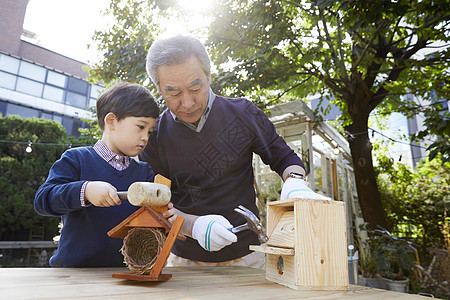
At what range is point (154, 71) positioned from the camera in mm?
1340

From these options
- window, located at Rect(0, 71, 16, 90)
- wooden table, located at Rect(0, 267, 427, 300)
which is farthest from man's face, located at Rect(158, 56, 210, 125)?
window, located at Rect(0, 71, 16, 90)

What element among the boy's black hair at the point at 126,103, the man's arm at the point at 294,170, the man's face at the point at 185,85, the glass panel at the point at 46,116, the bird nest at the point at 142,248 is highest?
the glass panel at the point at 46,116

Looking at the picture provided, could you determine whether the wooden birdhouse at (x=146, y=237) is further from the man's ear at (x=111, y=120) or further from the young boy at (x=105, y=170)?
the man's ear at (x=111, y=120)

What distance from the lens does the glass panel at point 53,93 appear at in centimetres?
948

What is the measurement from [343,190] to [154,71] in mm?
7138

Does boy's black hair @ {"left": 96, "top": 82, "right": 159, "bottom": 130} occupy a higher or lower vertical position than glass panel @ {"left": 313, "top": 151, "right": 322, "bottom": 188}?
lower

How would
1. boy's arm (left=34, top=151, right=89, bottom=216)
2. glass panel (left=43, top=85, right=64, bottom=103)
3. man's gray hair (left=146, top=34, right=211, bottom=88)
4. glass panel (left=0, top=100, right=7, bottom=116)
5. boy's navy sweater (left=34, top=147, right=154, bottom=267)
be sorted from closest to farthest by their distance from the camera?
boy's arm (left=34, top=151, right=89, bottom=216) < boy's navy sweater (left=34, top=147, right=154, bottom=267) < man's gray hair (left=146, top=34, right=211, bottom=88) < glass panel (left=0, top=100, right=7, bottom=116) < glass panel (left=43, top=85, right=64, bottom=103)

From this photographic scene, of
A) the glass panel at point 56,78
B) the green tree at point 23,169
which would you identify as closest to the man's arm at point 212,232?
the green tree at point 23,169

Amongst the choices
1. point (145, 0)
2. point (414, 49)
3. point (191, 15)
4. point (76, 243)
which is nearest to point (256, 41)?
point (191, 15)

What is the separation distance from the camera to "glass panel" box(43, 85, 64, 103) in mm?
9477

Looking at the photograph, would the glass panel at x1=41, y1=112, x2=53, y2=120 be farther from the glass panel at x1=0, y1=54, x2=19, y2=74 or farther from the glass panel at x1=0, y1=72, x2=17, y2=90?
the glass panel at x1=0, y1=54, x2=19, y2=74

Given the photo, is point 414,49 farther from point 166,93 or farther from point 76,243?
point 76,243

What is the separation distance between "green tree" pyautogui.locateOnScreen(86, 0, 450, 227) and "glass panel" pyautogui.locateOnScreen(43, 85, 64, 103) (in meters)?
5.76

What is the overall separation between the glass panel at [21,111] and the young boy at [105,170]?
9.17 m
